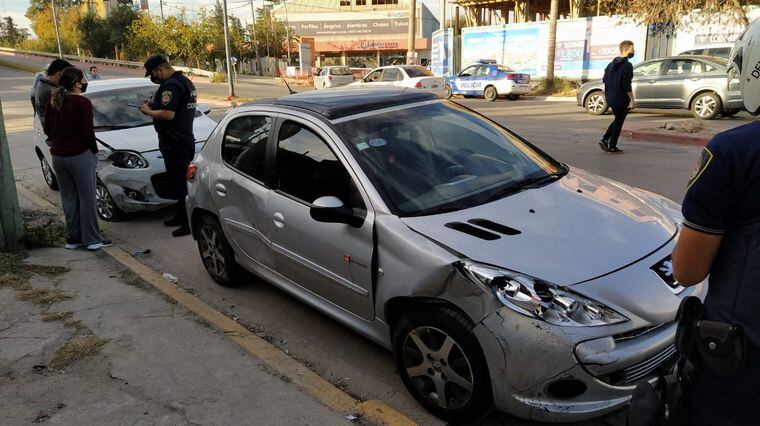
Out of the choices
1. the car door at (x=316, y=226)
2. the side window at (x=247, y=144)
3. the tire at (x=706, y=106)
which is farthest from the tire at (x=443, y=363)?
the tire at (x=706, y=106)

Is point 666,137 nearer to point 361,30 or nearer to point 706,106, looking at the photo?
point 706,106

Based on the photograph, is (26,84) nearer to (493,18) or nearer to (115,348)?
(493,18)

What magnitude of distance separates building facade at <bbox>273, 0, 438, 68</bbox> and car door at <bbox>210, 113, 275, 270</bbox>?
60020mm

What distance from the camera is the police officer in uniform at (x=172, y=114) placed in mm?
5750

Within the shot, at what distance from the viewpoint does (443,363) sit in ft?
8.77

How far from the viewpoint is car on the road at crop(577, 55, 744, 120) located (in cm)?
1275

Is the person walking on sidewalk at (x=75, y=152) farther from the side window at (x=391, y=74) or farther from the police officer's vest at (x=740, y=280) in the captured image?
the side window at (x=391, y=74)

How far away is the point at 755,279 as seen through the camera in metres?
1.44

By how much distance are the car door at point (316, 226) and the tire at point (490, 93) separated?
19.0 meters

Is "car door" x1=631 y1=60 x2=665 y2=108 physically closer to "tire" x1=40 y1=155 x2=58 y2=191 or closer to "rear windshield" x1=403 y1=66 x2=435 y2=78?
"rear windshield" x1=403 y1=66 x2=435 y2=78

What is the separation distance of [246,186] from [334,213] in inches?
47.3

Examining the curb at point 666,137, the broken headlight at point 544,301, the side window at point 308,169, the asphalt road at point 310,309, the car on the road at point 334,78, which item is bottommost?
the asphalt road at point 310,309

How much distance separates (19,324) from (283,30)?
2595 inches

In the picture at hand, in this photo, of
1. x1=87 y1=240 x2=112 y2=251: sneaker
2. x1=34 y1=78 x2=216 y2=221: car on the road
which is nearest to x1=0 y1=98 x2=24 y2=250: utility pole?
x1=87 y1=240 x2=112 y2=251: sneaker
